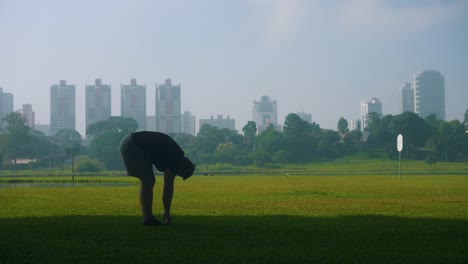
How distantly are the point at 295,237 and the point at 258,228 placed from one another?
5.02 feet

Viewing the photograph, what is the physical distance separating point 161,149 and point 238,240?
3512 mm

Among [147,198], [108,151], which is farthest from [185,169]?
[108,151]

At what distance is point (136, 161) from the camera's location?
13.3 metres

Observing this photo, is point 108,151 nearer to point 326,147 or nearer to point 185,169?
point 326,147

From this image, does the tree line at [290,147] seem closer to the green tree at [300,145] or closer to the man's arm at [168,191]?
the green tree at [300,145]

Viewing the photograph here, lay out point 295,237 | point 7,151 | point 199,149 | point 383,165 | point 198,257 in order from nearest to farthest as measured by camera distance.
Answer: point 198,257 < point 295,237 < point 383,165 < point 7,151 < point 199,149

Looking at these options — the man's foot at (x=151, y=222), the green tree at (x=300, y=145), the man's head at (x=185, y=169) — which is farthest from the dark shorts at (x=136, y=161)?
the green tree at (x=300, y=145)

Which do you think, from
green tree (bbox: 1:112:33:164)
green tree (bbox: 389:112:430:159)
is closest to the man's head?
green tree (bbox: 1:112:33:164)

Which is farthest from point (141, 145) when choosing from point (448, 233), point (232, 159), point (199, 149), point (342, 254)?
point (199, 149)

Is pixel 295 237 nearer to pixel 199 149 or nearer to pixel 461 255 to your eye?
pixel 461 255

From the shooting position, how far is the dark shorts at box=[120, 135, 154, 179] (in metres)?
13.2

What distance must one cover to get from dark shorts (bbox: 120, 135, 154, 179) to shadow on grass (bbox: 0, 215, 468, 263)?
1174 mm

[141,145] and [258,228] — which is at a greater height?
[141,145]

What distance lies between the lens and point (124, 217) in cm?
1513
